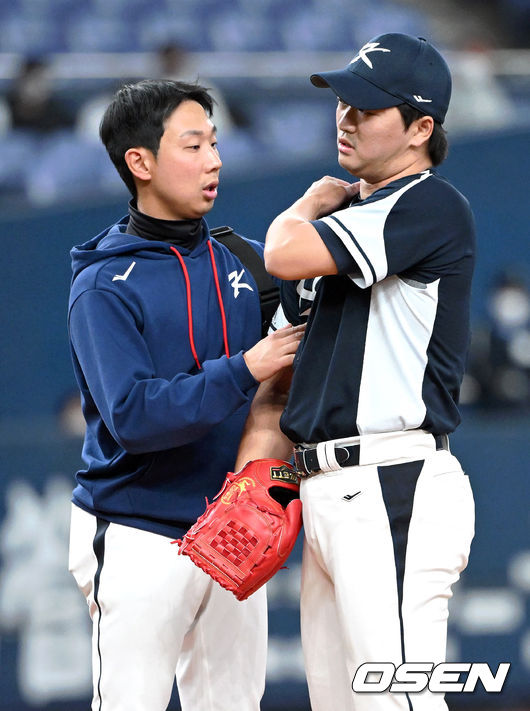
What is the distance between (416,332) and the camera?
233 centimetres

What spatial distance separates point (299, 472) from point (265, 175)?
3.60m

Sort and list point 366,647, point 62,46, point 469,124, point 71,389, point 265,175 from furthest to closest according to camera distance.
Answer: point 62,46 < point 469,124 < point 265,175 < point 71,389 < point 366,647

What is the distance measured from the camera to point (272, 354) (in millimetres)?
2516

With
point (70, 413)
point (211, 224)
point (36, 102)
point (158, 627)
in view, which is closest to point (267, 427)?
point (158, 627)

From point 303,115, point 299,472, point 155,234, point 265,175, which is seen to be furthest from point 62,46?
point 299,472

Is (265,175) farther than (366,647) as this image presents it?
Yes

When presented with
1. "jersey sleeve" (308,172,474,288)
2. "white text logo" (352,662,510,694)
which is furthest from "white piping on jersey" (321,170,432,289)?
"white text logo" (352,662,510,694)

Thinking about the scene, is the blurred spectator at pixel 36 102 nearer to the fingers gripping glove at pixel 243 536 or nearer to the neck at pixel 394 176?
the neck at pixel 394 176

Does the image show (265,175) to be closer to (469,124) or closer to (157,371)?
(469,124)

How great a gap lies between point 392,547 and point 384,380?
37 centimetres

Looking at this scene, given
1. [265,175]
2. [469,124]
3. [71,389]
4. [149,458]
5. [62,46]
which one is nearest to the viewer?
[149,458]

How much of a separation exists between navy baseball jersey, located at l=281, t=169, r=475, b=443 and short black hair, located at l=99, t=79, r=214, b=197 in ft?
2.15

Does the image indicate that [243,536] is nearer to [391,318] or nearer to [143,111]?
[391,318]

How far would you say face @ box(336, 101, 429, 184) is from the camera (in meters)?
2.36
